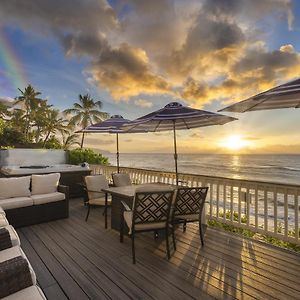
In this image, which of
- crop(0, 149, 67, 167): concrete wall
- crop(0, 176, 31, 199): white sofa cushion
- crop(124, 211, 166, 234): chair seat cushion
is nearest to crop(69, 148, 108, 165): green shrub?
crop(0, 149, 67, 167): concrete wall

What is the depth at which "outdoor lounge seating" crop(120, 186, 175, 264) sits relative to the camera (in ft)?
9.80

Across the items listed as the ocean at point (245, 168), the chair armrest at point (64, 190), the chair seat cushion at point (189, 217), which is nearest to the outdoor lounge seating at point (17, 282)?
the chair seat cushion at point (189, 217)

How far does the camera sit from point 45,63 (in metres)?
10.6

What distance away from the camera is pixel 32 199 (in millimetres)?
4664

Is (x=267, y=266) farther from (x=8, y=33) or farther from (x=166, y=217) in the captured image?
(x=8, y=33)

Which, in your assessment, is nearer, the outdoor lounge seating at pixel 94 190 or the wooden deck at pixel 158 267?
the wooden deck at pixel 158 267

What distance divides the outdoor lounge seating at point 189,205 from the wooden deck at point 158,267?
1.47 feet

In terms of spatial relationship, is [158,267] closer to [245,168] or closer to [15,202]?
[15,202]

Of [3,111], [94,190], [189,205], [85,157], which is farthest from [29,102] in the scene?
[189,205]

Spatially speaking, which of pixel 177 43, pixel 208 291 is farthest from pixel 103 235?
pixel 177 43

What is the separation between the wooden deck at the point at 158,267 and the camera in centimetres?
237

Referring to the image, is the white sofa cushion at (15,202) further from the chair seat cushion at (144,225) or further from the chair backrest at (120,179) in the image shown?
the chair seat cushion at (144,225)

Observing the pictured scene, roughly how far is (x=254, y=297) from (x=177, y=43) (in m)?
7.30

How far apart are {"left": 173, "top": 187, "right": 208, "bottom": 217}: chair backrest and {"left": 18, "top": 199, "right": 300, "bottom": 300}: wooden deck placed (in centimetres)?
56
